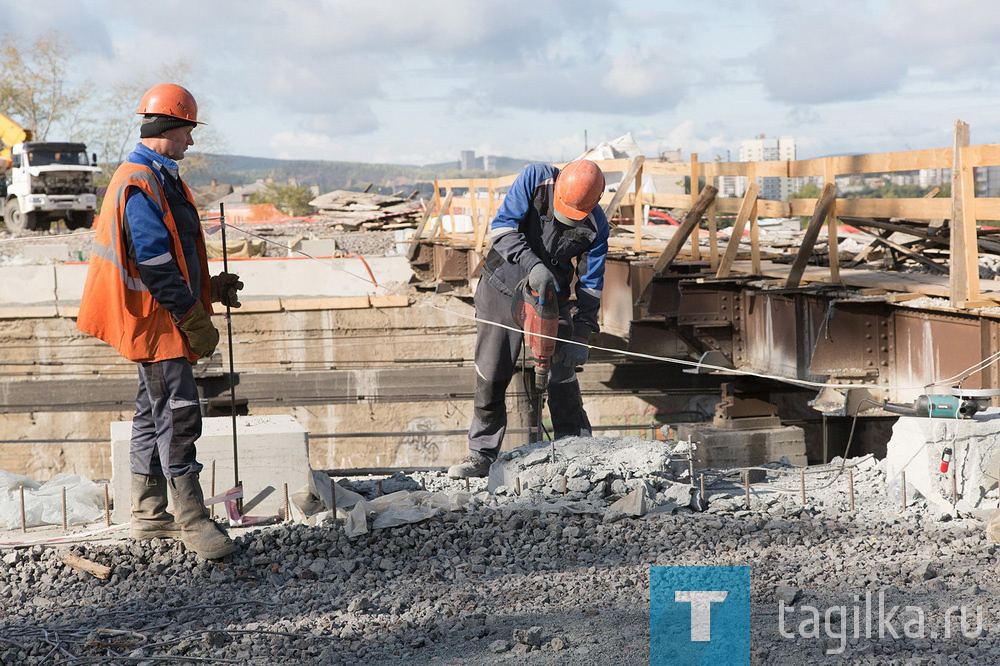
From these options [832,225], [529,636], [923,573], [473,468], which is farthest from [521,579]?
[832,225]

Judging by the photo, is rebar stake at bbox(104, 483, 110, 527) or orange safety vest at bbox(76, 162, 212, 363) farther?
rebar stake at bbox(104, 483, 110, 527)

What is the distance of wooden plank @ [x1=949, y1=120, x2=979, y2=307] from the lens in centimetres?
623

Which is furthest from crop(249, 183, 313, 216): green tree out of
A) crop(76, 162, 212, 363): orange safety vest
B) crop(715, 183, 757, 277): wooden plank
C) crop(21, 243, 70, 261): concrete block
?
crop(76, 162, 212, 363): orange safety vest

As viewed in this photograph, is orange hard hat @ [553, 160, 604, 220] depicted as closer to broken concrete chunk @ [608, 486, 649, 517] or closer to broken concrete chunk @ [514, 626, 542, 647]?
broken concrete chunk @ [608, 486, 649, 517]

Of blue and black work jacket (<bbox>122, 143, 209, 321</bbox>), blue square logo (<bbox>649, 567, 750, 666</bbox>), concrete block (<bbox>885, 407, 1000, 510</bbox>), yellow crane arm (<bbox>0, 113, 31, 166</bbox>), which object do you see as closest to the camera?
blue square logo (<bbox>649, 567, 750, 666</bbox>)

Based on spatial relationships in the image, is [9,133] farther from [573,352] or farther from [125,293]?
[125,293]

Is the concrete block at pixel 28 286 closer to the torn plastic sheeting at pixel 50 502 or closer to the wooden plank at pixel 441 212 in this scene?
the wooden plank at pixel 441 212

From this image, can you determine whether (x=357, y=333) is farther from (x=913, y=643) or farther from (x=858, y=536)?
(x=913, y=643)

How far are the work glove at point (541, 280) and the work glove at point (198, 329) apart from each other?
1936 millimetres

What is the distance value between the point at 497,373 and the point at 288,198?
153 ft

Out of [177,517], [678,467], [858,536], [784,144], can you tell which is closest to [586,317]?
[678,467]

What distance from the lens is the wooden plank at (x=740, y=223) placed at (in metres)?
8.61

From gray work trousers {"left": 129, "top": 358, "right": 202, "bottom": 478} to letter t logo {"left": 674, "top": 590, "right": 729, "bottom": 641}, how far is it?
234 cm

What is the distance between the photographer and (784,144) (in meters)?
91.2
